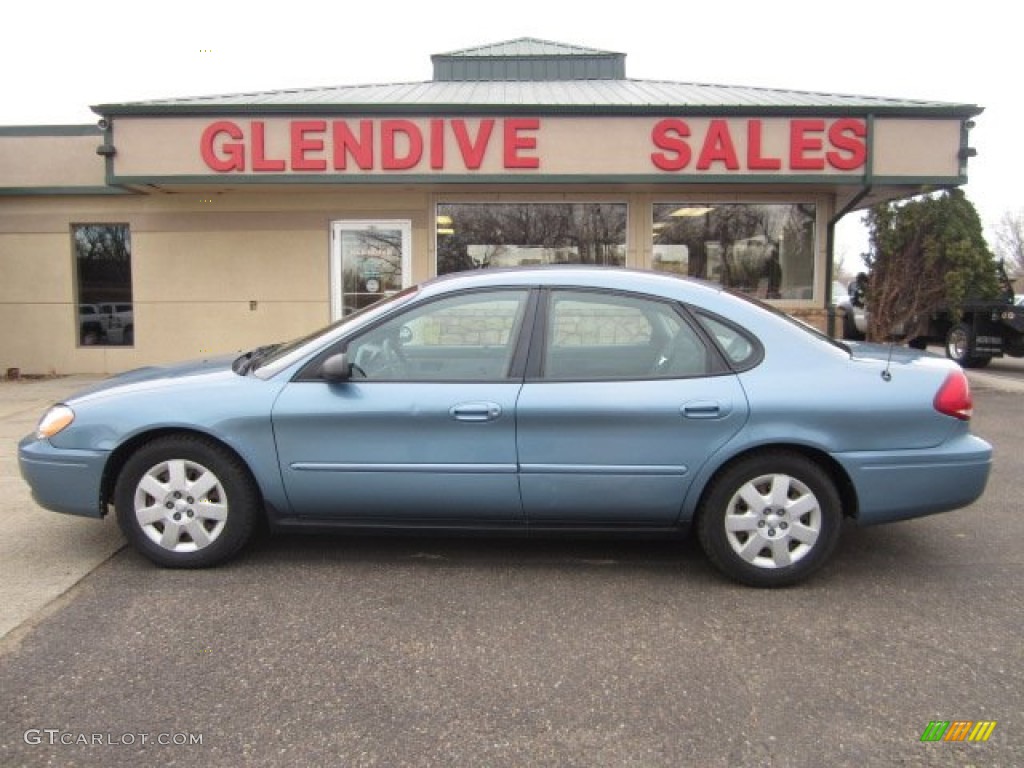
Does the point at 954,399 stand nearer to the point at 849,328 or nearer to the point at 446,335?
the point at 446,335

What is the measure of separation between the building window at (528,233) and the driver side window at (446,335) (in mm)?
Result: 6731

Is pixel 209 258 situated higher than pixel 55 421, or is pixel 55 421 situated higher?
pixel 209 258

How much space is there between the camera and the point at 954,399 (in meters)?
3.94

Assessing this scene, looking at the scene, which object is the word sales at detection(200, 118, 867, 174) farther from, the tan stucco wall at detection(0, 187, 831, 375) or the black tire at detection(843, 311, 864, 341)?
the black tire at detection(843, 311, 864, 341)

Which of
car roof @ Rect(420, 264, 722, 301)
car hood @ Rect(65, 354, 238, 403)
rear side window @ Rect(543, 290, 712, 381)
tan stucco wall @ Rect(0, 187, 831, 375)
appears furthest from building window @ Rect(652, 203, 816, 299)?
car hood @ Rect(65, 354, 238, 403)

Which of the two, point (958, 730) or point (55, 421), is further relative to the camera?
point (55, 421)

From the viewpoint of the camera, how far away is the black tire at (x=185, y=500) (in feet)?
13.3

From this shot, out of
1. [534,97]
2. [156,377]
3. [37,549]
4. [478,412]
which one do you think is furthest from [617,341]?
[534,97]

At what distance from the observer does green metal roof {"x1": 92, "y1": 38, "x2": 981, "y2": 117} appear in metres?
9.47

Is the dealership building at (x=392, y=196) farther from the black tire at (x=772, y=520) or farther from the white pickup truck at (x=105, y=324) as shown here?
the black tire at (x=772, y=520)

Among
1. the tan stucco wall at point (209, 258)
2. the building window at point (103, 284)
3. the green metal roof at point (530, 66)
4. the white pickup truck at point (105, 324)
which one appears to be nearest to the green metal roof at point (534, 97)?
the green metal roof at point (530, 66)

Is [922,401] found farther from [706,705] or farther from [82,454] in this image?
[82,454]

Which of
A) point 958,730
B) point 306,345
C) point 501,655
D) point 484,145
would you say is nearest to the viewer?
point 958,730

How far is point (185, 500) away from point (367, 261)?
751cm
